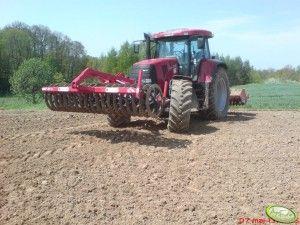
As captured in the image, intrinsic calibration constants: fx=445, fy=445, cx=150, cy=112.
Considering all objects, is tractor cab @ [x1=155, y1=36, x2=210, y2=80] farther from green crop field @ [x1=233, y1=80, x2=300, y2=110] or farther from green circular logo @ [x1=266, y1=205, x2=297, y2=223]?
green crop field @ [x1=233, y1=80, x2=300, y2=110]

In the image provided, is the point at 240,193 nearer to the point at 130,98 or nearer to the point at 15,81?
the point at 130,98

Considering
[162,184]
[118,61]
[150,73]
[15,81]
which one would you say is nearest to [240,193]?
[162,184]

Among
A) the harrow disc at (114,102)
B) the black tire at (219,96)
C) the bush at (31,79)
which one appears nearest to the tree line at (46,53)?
the bush at (31,79)

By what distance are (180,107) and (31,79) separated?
1393 inches

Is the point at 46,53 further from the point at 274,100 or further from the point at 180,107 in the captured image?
the point at 180,107

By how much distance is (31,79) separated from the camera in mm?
41750

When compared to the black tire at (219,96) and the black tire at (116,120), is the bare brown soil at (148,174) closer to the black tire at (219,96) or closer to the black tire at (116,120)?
the black tire at (116,120)

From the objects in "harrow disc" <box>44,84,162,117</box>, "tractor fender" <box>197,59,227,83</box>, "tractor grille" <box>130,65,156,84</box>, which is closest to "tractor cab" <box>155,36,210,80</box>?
"tractor fender" <box>197,59,227,83</box>

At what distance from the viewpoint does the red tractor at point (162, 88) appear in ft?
26.5

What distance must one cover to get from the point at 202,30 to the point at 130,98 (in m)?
3.30

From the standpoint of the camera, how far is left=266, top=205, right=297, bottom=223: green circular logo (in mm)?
4543

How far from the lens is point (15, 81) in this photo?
139ft

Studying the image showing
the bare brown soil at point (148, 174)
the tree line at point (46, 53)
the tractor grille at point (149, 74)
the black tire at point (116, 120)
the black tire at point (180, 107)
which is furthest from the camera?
the tree line at point (46, 53)

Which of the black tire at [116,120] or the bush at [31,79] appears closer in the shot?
the black tire at [116,120]
